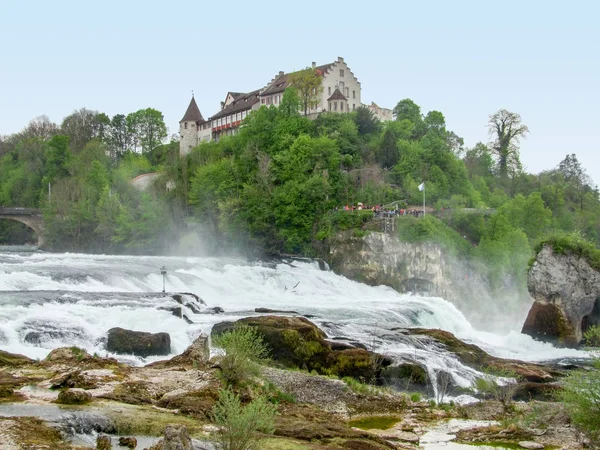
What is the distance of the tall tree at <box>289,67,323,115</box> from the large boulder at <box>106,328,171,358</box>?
5616 centimetres

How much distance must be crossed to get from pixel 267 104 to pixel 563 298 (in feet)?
169

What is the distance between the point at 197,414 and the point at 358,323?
17.3 metres

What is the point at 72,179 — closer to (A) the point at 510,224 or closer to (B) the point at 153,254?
(B) the point at 153,254

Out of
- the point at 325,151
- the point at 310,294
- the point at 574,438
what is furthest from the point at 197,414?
the point at 325,151

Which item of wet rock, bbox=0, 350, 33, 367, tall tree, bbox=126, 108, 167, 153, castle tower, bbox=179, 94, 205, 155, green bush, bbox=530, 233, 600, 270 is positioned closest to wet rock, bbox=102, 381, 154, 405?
wet rock, bbox=0, 350, 33, 367

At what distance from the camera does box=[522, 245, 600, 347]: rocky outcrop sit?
1449 inches

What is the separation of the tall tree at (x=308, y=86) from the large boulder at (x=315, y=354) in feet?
183

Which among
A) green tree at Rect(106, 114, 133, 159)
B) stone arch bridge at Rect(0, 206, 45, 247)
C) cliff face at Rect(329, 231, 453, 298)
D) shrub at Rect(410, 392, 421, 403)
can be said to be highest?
green tree at Rect(106, 114, 133, 159)

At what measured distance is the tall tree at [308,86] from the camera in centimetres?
7862

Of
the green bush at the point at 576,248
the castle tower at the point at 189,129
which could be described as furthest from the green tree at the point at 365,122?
the green bush at the point at 576,248

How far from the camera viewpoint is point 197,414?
15.7 meters

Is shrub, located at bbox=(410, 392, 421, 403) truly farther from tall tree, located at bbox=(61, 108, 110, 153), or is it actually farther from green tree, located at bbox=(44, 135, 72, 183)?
tall tree, located at bbox=(61, 108, 110, 153)

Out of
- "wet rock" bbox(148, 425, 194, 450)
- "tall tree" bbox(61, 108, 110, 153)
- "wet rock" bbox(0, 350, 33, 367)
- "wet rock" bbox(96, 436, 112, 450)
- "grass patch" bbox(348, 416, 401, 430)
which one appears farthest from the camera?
"tall tree" bbox(61, 108, 110, 153)

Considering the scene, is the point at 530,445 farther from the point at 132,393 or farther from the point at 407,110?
the point at 407,110
